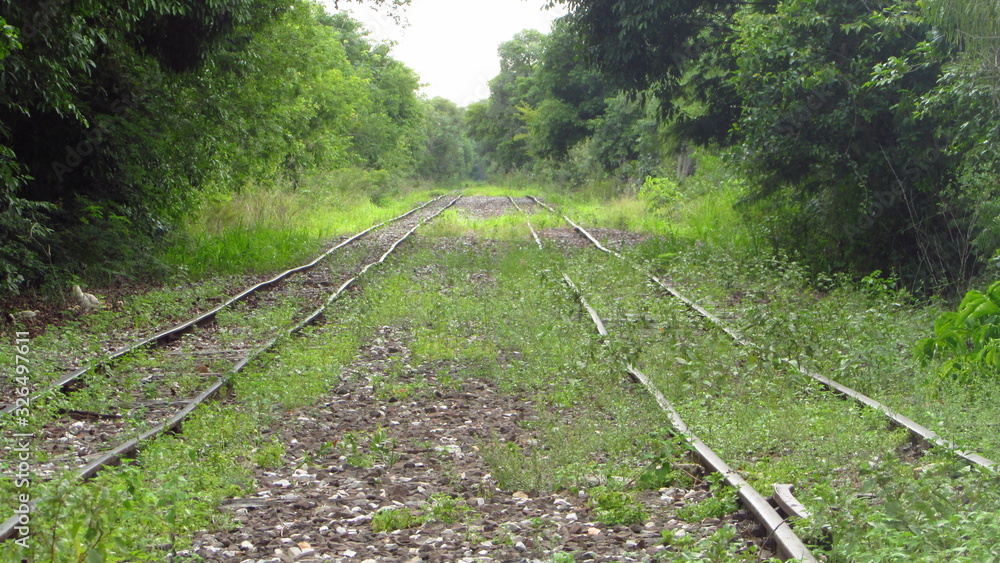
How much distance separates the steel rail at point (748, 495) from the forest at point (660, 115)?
5242 mm

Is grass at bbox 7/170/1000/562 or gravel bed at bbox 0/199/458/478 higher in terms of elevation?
gravel bed at bbox 0/199/458/478

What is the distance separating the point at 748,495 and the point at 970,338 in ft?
12.3

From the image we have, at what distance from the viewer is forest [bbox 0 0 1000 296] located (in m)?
9.71

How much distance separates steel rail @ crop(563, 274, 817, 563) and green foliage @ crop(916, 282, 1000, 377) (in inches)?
89.7

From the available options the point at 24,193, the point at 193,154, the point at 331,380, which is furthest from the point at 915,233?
the point at 24,193

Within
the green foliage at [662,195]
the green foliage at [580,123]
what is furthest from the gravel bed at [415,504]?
the green foliage at [580,123]

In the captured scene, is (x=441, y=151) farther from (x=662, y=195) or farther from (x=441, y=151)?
(x=662, y=195)

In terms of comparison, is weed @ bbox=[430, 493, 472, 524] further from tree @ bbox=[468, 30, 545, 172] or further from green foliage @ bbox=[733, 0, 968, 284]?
tree @ bbox=[468, 30, 545, 172]

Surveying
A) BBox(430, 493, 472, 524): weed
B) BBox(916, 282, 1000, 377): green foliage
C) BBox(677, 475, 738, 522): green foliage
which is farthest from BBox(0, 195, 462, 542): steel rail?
BBox(916, 282, 1000, 377): green foliage

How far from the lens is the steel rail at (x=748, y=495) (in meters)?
3.46

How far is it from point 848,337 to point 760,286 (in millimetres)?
3029

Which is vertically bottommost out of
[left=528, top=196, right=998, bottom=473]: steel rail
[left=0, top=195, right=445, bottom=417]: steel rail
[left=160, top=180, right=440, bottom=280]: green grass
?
[left=528, top=196, right=998, bottom=473]: steel rail

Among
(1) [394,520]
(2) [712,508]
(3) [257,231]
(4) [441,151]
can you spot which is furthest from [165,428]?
(4) [441,151]

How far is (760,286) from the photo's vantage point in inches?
427
